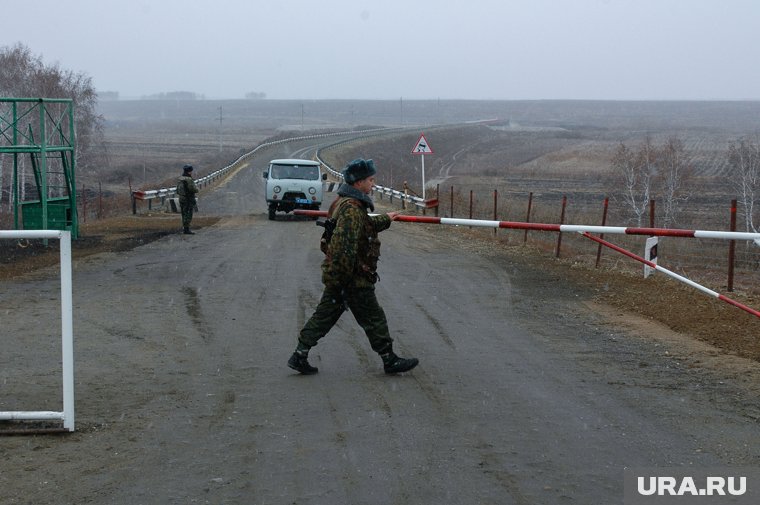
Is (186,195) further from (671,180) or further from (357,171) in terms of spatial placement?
(671,180)

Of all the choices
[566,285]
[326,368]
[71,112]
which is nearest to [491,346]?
[326,368]

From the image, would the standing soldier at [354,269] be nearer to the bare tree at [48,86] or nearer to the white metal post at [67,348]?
the white metal post at [67,348]

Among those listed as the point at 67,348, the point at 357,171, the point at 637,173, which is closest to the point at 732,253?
the point at 357,171

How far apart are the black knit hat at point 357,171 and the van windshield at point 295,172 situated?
Answer: 21134mm

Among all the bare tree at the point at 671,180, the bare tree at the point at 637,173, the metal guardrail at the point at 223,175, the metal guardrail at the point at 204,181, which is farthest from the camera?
the bare tree at the point at 637,173

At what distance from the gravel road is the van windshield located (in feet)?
51.0

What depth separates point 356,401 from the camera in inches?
287

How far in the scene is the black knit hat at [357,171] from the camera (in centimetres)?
784

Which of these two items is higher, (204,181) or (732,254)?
(732,254)

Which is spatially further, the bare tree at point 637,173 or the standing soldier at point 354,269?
the bare tree at point 637,173

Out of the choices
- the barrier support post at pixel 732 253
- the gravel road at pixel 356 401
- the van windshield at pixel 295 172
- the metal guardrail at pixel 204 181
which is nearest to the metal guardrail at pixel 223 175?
the metal guardrail at pixel 204 181

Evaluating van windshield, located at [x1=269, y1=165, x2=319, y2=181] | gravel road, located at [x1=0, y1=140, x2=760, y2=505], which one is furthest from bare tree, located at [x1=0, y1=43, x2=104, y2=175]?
gravel road, located at [x1=0, y1=140, x2=760, y2=505]

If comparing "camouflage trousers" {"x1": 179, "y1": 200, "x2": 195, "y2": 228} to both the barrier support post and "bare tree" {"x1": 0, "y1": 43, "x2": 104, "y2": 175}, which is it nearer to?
the barrier support post

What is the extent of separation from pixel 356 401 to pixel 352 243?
134cm
